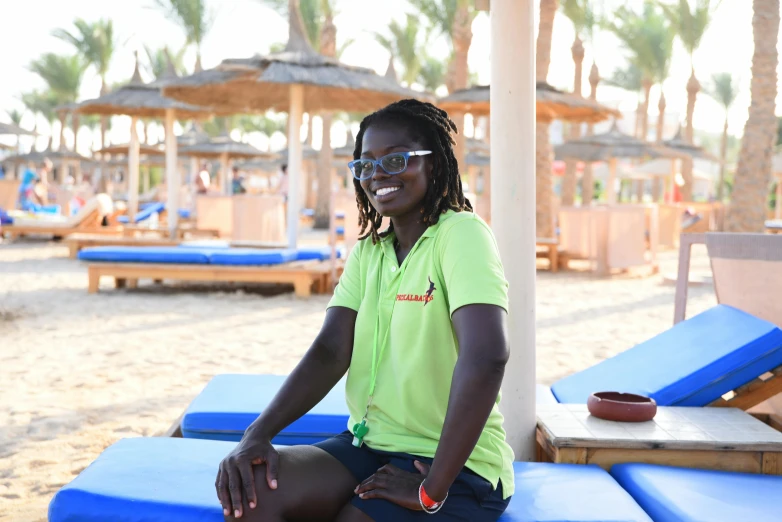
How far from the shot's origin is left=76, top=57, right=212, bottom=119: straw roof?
12398 millimetres

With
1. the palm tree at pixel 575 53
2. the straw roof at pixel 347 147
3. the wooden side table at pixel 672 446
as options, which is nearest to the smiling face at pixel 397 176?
the wooden side table at pixel 672 446

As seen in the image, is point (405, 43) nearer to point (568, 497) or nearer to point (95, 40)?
point (95, 40)

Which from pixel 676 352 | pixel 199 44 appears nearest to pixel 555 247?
pixel 676 352

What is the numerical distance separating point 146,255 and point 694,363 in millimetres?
6641

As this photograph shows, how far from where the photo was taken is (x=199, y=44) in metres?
25.6

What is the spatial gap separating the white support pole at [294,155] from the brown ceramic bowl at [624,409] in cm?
724

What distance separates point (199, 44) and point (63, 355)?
21871 millimetres

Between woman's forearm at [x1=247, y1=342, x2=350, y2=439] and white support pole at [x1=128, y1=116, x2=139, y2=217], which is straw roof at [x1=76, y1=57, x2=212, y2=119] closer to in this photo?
white support pole at [x1=128, y1=116, x2=139, y2=217]

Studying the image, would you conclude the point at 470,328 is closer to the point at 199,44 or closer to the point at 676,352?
the point at 676,352

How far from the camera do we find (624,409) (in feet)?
8.35

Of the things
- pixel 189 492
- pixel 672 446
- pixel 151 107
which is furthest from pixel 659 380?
pixel 151 107

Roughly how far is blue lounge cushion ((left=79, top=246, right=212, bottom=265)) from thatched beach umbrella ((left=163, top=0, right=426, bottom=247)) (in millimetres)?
1527

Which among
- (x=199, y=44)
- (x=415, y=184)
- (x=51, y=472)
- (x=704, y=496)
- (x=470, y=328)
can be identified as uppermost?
(x=199, y=44)

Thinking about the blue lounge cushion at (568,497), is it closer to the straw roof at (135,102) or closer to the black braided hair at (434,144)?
the black braided hair at (434,144)
